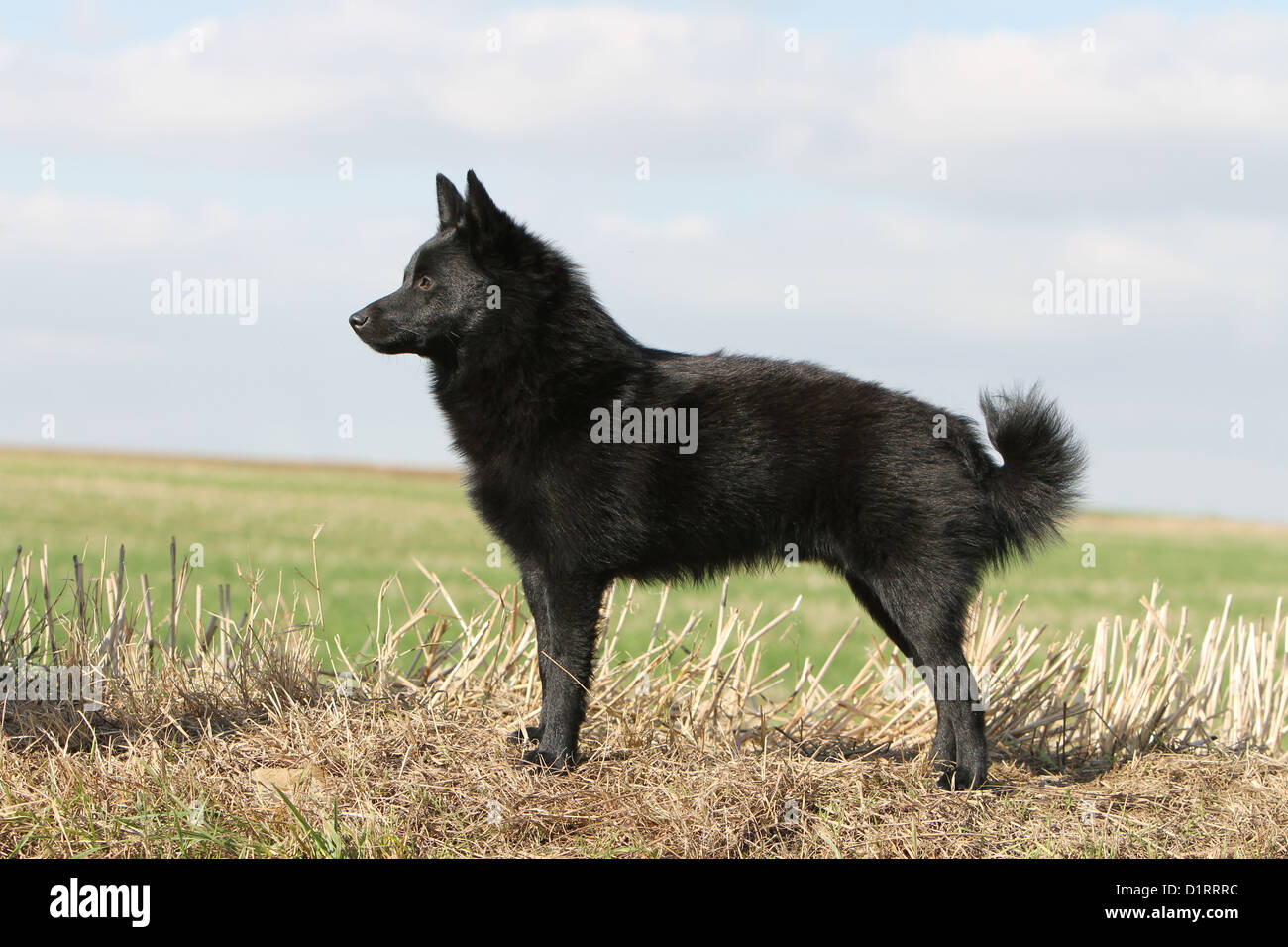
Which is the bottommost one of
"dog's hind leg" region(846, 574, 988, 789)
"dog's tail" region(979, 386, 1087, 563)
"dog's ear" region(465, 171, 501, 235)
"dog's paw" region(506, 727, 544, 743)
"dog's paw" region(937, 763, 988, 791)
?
"dog's paw" region(937, 763, 988, 791)

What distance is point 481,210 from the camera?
199 inches

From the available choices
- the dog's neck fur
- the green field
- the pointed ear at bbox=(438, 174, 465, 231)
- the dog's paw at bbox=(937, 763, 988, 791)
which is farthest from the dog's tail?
the green field

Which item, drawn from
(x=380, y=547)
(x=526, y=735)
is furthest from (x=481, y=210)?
(x=380, y=547)

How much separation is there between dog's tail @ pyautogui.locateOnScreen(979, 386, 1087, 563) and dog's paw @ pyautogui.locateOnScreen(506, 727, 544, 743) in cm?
238

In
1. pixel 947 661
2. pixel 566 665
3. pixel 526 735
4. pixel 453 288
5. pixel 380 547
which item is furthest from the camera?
pixel 380 547

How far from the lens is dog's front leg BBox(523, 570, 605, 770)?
4984mm

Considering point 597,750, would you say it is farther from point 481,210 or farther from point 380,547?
point 380,547

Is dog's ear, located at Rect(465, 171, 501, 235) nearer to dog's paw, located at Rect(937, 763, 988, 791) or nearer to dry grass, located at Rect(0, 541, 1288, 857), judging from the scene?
dry grass, located at Rect(0, 541, 1288, 857)

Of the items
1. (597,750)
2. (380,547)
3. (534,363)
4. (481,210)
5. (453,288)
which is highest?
(481,210)

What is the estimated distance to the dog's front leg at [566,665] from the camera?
16.4 feet

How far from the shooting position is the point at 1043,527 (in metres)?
5.57

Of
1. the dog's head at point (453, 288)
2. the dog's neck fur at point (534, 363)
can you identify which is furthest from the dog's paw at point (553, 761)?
the dog's head at point (453, 288)

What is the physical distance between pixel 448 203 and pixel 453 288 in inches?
18.4

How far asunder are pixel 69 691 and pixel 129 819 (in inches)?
50.1
